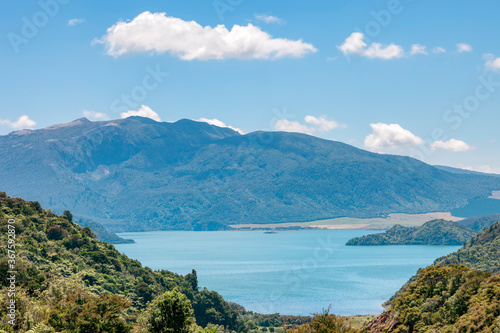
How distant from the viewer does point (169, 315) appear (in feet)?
93.3

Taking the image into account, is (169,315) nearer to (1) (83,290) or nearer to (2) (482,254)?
(1) (83,290)

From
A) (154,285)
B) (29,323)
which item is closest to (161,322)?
(29,323)

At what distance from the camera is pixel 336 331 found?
28.9 meters

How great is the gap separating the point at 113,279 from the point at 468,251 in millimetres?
88346

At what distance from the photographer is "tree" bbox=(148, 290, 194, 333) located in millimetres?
28172

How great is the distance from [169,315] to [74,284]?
14395 mm

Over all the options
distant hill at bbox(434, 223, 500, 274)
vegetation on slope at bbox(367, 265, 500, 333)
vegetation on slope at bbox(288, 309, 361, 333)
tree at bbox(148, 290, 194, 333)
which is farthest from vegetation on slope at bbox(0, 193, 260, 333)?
distant hill at bbox(434, 223, 500, 274)

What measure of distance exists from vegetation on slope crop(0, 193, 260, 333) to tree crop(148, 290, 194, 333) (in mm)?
2728

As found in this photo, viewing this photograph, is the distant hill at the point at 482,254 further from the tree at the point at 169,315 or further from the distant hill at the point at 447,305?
the tree at the point at 169,315

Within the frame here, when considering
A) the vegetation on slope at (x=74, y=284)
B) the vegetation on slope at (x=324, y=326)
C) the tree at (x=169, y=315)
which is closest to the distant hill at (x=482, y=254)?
the vegetation on slope at (x=74, y=284)

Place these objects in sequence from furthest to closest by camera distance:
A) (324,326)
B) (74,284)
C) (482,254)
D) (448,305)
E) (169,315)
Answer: (482,254) → (74,284) → (448,305) → (324,326) → (169,315)

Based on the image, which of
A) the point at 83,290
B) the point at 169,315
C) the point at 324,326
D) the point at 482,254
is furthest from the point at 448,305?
the point at 482,254

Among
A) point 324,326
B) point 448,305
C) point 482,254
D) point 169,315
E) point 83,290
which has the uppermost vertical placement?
point 482,254

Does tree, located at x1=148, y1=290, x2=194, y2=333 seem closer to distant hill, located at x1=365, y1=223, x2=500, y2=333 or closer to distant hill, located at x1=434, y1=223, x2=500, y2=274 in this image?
distant hill, located at x1=365, y1=223, x2=500, y2=333
